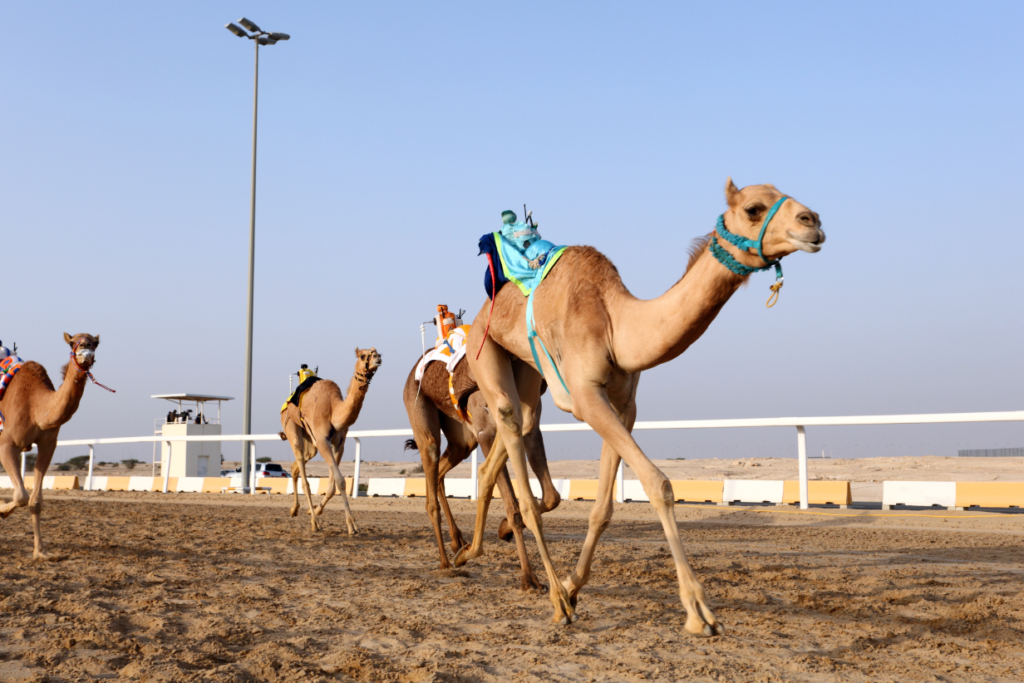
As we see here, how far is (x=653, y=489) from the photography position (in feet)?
14.2

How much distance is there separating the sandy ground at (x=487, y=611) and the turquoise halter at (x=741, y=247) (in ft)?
6.65

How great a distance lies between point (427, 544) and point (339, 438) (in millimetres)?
4002

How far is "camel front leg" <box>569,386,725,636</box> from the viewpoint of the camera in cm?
389

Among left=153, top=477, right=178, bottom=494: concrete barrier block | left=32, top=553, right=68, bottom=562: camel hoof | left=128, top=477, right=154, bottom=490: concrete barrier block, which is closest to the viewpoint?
left=32, top=553, right=68, bottom=562: camel hoof

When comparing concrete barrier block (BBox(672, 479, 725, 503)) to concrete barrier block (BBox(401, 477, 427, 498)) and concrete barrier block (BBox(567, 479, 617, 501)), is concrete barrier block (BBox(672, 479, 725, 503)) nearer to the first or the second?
concrete barrier block (BBox(567, 479, 617, 501))

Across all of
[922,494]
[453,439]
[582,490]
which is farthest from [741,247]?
[582,490]

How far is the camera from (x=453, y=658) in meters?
4.57

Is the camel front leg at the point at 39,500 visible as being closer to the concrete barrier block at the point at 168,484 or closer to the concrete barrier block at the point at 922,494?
the concrete barrier block at the point at 922,494

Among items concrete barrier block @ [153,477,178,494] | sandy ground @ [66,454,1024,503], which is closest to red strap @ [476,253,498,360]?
sandy ground @ [66,454,1024,503]

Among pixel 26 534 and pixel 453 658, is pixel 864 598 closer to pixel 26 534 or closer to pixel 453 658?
pixel 453 658

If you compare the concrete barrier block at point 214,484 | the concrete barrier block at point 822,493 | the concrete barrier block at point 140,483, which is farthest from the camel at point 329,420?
the concrete barrier block at point 140,483

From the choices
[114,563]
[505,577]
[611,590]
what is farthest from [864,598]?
[114,563]

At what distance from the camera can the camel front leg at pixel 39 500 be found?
8.08 metres

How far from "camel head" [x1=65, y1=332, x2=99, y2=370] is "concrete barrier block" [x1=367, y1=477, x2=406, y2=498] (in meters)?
12.2
